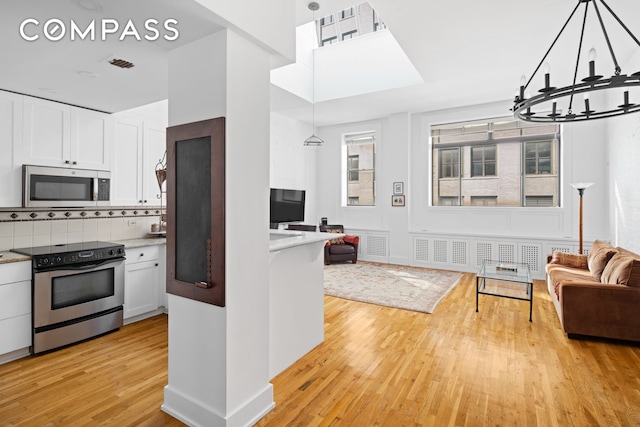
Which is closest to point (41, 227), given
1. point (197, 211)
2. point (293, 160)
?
point (197, 211)

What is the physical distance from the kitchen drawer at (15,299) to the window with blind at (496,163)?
22.0ft

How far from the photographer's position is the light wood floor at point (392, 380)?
2.11 m

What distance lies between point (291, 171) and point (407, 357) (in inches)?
205

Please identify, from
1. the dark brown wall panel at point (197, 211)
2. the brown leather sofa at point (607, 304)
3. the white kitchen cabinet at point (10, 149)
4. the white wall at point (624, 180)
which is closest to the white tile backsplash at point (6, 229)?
the white kitchen cabinet at point (10, 149)

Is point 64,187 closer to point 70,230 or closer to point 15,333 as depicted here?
point 70,230

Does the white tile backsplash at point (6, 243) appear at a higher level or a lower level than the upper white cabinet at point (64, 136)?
lower

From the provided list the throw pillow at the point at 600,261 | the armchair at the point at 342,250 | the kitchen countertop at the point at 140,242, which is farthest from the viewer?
the armchair at the point at 342,250

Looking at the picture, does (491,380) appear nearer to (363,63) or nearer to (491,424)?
(491,424)

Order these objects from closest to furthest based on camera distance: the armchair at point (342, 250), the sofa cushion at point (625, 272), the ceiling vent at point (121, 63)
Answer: the ceiling vent at point (121, 63) → the sofa cushion at point (625, 272) → the armchair at point (342, 250)

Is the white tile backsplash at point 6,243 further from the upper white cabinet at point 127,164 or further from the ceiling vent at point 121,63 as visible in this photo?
the ceiling vent at point 121,63

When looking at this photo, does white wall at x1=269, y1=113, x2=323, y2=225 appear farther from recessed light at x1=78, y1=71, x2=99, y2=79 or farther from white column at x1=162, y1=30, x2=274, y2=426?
white column at x1=162, y1=30, x2=274, y2=426

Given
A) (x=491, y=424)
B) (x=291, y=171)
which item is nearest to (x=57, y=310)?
(x=491, y=424)

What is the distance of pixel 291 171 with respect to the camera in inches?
291

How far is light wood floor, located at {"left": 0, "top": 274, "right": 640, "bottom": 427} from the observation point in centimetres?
211
